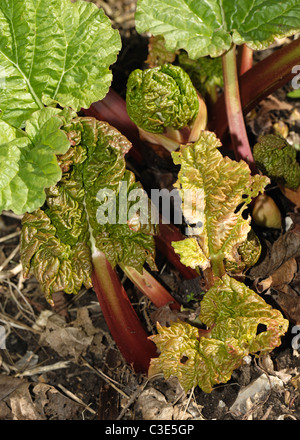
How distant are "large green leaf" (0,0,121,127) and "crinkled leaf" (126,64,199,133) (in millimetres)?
101

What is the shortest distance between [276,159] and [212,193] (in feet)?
1.34

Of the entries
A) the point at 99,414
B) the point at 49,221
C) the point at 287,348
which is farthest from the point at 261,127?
the point at 99,414

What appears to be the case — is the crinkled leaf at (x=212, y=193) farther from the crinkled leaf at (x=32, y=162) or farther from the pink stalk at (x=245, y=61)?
the pink stalk at (x=245, y=61)

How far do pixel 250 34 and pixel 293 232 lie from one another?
686mm

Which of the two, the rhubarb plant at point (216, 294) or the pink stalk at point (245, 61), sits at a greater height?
the pink stalk at point (245, 61)

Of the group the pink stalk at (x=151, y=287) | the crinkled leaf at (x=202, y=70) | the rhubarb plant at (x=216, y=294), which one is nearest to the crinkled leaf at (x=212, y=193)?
the rhubarb plant at (x=216, y=294)

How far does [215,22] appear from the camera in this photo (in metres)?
1.75

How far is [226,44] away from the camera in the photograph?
5.67 feet

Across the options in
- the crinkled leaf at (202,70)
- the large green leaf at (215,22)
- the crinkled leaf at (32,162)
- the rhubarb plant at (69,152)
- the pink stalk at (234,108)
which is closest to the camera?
the crinkled leaf at (32,162)

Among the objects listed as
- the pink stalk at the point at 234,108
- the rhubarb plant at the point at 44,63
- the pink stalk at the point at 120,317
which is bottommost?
the pink stalk at the point at 120,317

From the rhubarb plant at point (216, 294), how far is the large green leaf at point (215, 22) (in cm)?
40

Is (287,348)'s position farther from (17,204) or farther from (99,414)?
(17,204)

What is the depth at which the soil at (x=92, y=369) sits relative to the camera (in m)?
1.73

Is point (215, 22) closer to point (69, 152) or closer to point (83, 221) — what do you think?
point (69, 152)
